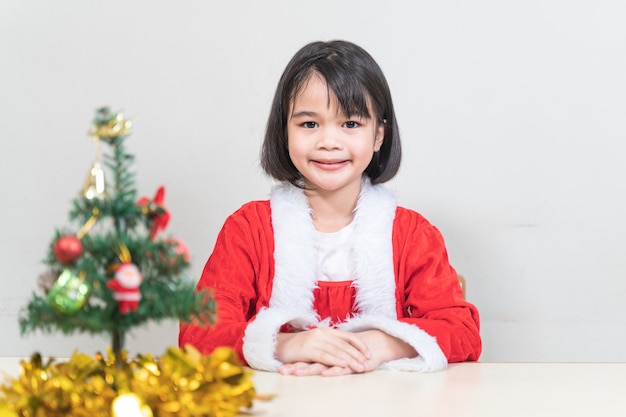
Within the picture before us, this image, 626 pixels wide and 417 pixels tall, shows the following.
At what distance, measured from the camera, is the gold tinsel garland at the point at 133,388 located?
74cm

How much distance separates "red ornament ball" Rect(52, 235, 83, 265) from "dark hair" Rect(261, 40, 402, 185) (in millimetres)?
798

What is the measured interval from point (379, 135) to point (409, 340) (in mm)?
425

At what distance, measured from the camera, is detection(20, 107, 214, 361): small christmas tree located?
0.72 meters

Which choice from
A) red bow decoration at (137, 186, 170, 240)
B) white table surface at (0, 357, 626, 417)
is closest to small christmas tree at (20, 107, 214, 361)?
red bow decoration at (137, 186, 170, 240)

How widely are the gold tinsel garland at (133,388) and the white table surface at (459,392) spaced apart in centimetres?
7

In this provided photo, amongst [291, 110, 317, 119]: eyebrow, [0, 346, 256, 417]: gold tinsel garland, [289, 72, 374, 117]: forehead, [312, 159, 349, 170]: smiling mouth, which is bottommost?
[0, 346, 256, 417]: gold tinsel garland

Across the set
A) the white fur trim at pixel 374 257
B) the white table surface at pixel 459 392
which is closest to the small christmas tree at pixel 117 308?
the white table surface at pixel 459 392

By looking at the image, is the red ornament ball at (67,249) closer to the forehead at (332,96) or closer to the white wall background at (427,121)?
the forehead at (332,96)

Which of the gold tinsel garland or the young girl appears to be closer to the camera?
the gold tinsel garland

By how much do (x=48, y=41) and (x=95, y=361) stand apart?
139 cm

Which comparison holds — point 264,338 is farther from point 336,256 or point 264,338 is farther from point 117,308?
point 117,308

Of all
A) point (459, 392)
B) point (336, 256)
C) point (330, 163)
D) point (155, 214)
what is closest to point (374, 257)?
point (336, 256)

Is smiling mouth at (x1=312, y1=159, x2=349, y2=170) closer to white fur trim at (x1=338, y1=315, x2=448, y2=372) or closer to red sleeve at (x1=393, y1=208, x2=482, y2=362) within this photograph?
red sleeve at (x1=393, y1=208, x2=482, y2=362)

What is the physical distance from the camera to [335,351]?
121 cm
